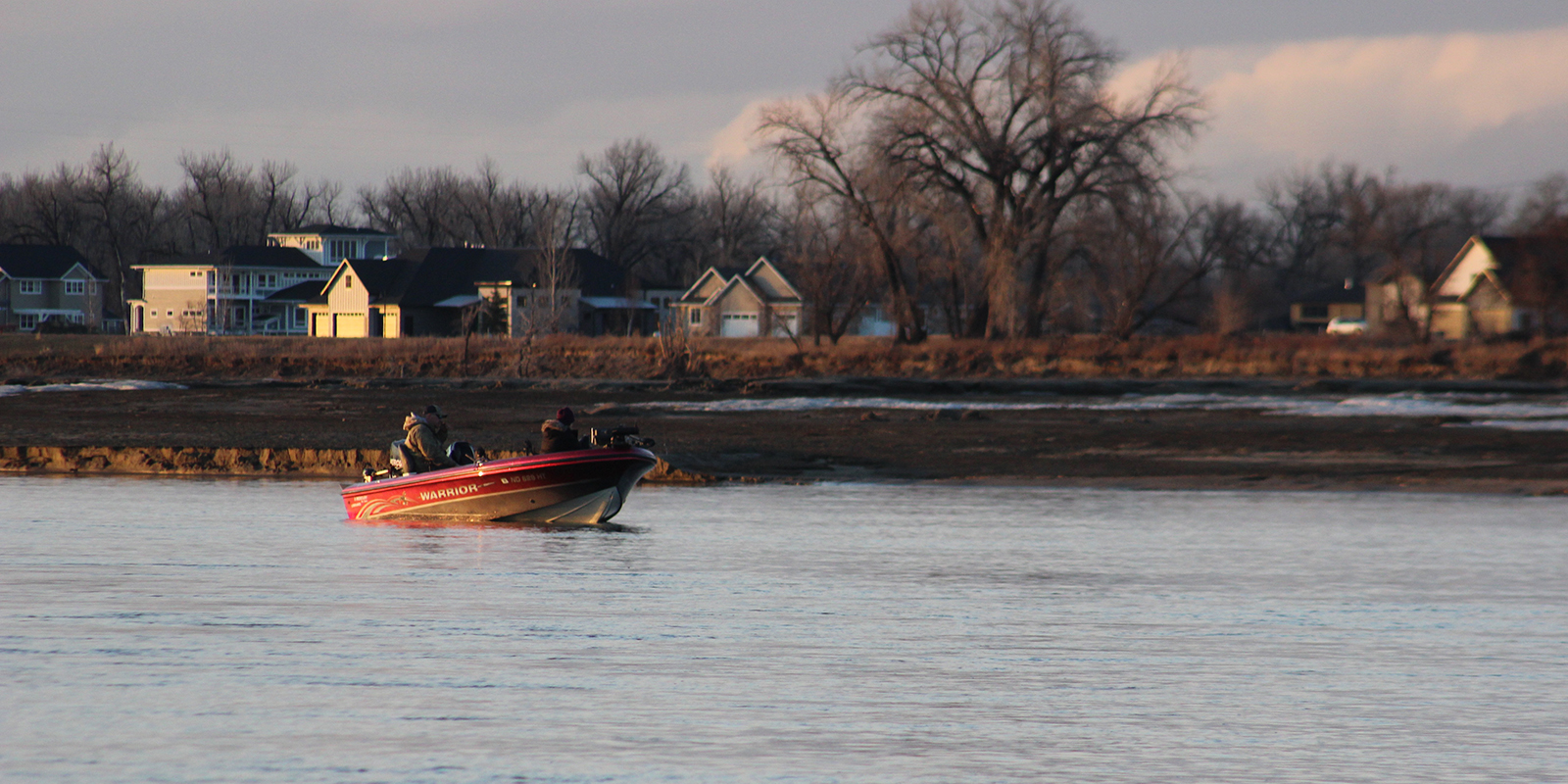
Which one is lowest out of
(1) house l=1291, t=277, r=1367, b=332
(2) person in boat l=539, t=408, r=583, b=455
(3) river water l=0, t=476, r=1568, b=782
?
(3) river water l=0, t=476, r=1568, b=782

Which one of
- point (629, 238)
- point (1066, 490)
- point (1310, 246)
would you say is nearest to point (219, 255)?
point (629, 238)

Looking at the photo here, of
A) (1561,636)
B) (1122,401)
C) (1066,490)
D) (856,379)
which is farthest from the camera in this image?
(856,379)

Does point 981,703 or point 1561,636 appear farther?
point 1561,636

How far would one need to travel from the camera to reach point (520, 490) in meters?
20.1

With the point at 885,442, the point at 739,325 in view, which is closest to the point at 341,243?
the point at 739,325

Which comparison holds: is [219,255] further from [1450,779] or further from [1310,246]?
[1450,779]

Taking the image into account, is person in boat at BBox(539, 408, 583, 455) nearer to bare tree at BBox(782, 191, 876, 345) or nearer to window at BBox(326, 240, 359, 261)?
bare tree at BBox(782, 191, 876, 345)

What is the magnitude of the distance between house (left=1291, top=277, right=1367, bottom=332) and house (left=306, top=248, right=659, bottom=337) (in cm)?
4692

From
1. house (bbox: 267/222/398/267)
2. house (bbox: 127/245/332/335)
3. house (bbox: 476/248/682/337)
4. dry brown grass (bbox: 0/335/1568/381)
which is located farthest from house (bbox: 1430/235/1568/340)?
house (bbox: 267/222/398/267)

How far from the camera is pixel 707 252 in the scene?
124m

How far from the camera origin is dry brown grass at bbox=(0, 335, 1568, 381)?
168 ft

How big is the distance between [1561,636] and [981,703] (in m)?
5.47

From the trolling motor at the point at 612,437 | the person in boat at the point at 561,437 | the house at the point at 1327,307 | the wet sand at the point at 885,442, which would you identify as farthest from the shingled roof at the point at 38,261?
the trolling motor at the point at 612,437

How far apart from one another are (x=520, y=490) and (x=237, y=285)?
325 feet
